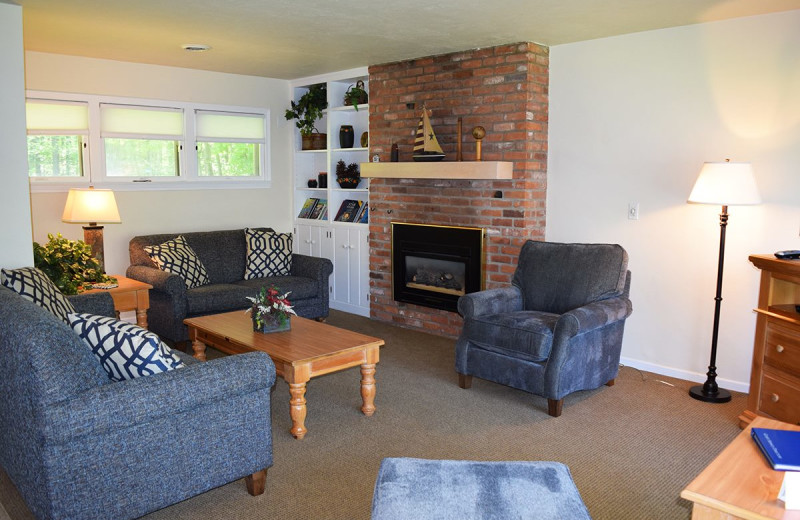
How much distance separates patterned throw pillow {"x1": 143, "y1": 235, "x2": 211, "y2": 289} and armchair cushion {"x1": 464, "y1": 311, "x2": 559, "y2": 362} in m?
2.56

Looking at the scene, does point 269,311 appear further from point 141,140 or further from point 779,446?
point 141,140

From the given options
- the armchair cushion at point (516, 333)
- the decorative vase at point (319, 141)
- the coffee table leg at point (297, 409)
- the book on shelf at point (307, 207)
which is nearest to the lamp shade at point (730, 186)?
the armchair cushion at point (516, 333)

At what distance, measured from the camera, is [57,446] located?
7.47 ft

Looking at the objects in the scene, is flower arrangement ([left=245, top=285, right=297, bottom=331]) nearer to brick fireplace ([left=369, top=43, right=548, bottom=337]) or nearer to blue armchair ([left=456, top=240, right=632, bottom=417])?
blue armchair ([left=456, top=240, right=632, bottom=417])

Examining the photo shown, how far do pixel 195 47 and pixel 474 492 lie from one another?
439cm

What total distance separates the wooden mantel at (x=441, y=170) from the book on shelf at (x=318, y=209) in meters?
1.06

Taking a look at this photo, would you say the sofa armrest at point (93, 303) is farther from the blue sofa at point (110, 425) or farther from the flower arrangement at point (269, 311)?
the blue sofa at point (110, 425)

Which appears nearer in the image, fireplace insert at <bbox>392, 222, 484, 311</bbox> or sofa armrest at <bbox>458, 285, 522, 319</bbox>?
sofa armrest at <bbox>458, 285, 522, 319</bbox>

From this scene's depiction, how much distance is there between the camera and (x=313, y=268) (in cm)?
601

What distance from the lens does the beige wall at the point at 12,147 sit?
3.84 m

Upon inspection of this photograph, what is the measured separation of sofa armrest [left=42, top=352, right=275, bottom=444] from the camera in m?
2.27

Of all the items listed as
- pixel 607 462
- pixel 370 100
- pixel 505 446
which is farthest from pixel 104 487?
pixel 370 100

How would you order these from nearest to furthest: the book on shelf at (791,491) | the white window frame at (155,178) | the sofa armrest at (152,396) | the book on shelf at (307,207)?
1. the book on shelf at (791,491)
2. the sofa armrest at (152,396)
3. the white window frame at (155,178)
4. the book on shelf at (307,207)

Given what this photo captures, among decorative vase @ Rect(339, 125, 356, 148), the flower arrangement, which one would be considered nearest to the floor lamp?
the flower arrangement
